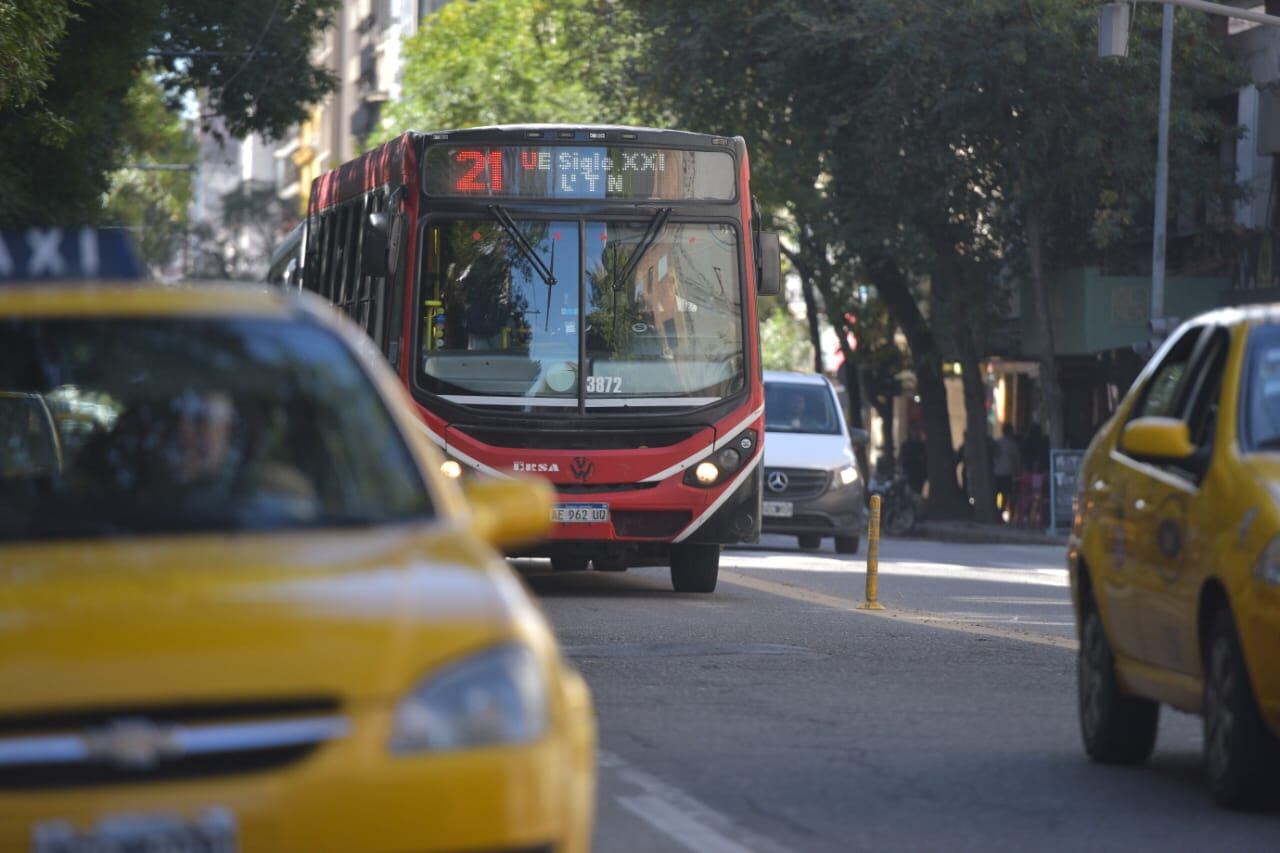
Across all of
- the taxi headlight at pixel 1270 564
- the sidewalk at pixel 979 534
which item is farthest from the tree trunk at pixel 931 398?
the taxi headlight at pixel 1270 564

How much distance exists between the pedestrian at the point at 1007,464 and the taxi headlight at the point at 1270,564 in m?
38.4

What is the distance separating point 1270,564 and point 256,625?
3.75 meters

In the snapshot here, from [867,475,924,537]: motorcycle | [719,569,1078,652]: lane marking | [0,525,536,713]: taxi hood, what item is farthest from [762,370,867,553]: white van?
[0,525,536,713]: taxi hood

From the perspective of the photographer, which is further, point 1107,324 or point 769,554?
point 1107,324

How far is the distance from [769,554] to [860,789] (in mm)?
19473

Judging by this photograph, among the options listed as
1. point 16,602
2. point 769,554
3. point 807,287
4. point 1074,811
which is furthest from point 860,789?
point 807,287

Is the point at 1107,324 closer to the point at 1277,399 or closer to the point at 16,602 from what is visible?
the point at 1277,399

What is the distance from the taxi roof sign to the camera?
5.98m

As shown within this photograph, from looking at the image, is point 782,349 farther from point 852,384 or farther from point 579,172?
point 579,172

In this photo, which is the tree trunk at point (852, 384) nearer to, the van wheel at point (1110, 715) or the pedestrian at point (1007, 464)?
the pedestrian at point (1007, 464)

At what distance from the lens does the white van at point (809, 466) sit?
2817cm

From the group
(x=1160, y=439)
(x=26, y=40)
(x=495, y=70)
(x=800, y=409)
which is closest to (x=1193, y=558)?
(x=1160, y=439)

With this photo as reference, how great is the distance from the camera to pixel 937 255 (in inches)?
1647

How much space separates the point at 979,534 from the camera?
40812mm
